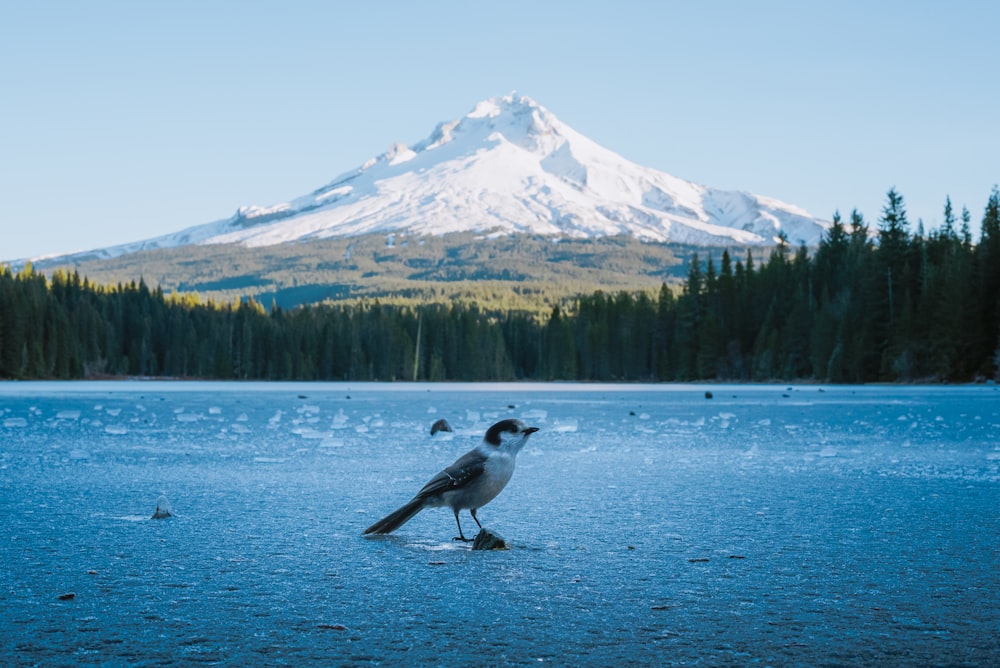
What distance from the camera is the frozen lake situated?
5121 millimetres

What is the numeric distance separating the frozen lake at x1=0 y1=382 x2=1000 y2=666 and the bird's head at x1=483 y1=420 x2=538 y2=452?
0.82 m

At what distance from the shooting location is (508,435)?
28.2ft

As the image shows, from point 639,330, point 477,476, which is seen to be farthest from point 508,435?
point 639,330

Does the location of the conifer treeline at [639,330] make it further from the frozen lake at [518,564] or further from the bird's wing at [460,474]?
the bird's wing at [460,474]

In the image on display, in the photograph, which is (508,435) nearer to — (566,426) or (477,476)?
(477,476)

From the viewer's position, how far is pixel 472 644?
16.9ft

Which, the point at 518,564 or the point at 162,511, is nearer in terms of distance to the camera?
the point at 518,564

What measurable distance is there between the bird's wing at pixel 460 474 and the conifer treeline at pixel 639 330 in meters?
72.5

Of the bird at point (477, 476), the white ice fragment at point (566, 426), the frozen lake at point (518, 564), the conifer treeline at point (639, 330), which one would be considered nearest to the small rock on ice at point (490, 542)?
the frozen lake at point (518, 564)

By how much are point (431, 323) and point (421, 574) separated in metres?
160

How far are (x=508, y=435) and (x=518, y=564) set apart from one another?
1.49 metres

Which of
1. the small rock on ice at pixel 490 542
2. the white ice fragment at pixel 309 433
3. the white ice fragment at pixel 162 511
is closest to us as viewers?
the small rock on ice at pixel 490 542

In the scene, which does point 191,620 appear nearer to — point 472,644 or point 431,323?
point 472,644

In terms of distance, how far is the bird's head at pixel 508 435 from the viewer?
8.52 m
